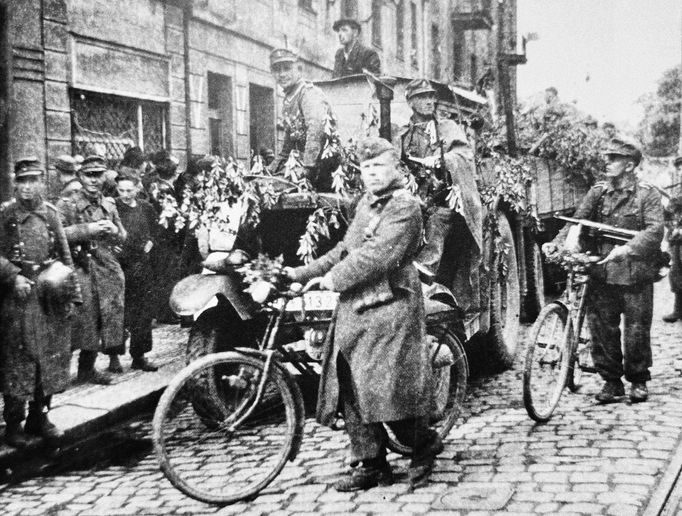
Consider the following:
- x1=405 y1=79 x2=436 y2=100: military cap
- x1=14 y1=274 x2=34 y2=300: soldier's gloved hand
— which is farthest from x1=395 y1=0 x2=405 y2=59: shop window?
x1=14 y1=274 x2=34 y2=300: soldier's gloved hand

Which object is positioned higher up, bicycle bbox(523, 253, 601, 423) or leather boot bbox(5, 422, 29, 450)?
bicycle bbox(523, 253, 601, 423)

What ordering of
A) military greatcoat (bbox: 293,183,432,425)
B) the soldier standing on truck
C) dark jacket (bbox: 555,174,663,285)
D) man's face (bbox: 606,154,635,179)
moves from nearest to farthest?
military greatcoat (bbox: 293,183,432,425), the soldier standing on truck, dark jacket (bbox: 555,174,663,285), man's face (bbox: 606,154,635,179)

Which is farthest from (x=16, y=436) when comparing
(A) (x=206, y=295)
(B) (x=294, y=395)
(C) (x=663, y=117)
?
(C) (x=663, y=117)

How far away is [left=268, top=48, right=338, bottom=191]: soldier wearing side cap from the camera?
234 inches

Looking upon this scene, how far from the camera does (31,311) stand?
5.33 metres

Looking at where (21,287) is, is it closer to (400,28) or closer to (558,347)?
(558,347)

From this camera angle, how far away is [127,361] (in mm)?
7969

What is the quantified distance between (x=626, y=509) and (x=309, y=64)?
391 inches

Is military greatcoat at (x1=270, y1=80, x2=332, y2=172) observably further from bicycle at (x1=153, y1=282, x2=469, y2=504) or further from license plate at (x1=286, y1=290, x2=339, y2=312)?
bicycle at (x1=153, y1=282, x2=469, y2=504)

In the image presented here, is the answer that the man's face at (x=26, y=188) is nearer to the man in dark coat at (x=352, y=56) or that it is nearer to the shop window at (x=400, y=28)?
the man in dark coat at (x=352, y=56)

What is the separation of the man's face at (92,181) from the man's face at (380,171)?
11.8ft

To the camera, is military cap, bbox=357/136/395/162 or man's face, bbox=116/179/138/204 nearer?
military cap, bbox=357/136/395/162

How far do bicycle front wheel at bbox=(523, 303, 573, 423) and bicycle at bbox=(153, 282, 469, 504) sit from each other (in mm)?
807

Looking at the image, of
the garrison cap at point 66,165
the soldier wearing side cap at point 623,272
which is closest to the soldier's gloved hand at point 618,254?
the soldier wearing side cap at point 623,272
